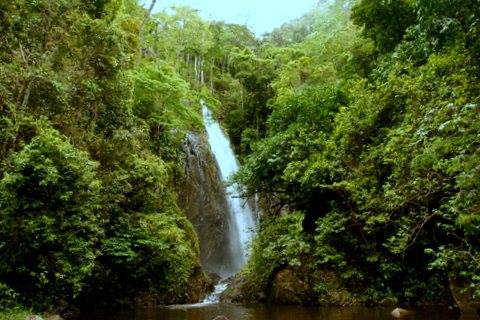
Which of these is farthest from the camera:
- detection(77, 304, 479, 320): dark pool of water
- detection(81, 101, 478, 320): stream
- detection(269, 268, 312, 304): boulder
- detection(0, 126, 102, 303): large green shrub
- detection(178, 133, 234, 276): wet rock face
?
detection(178, 133, 234, 276): wet rock face

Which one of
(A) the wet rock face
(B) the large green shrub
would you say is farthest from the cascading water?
(B) the large green shrub

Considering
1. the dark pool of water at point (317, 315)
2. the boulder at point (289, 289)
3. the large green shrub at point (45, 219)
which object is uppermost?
the large green shrub at point (45, 219)

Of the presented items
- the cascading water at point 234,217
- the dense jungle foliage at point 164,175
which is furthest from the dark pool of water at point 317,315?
the cascading water at point 234,217

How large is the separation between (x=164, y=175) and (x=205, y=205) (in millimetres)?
7750

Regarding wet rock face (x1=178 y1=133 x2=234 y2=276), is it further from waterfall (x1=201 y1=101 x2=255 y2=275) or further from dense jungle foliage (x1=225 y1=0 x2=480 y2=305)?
dense jungle foliage (x1=225 y1=0 x2=480 y2=305)

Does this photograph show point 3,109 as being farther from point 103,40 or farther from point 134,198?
point 134,198

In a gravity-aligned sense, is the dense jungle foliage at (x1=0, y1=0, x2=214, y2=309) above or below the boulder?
above

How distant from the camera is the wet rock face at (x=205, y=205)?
22.4 meters

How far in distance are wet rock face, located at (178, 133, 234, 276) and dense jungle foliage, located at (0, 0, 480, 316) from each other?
147 inches

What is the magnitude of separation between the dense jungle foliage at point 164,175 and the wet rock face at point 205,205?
3.73 metres

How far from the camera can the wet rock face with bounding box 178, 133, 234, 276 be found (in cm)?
2242

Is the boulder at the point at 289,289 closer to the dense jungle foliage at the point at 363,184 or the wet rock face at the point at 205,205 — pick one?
the dense jungle foliage at the point at 363,184

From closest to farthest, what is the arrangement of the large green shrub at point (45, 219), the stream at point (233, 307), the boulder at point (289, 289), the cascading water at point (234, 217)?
the large green shrub at point (45, 219) < the stream at point (233, 307) < the boulder at point (289, 289) < the cascading water at point (234, 217)

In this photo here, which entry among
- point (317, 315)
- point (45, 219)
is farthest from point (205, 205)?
point (45, 219)
